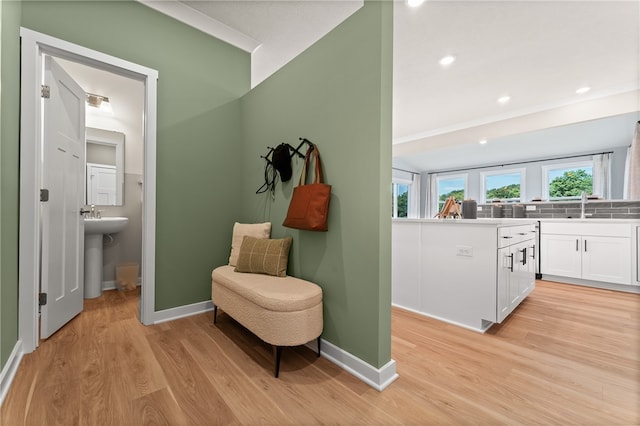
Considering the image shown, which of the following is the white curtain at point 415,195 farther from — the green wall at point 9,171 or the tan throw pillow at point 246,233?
the green wall at point 9,171

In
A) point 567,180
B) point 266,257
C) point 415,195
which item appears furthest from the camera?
point 415,195

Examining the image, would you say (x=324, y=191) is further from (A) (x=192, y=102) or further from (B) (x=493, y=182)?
(B) (x=493, y=182)

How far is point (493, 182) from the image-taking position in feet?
21.8

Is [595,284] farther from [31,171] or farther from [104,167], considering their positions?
[104,167]

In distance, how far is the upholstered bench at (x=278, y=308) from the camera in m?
1.49

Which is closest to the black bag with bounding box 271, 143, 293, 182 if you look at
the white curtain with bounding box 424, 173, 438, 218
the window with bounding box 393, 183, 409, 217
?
the window with bounding box 393, 183, 409, 217

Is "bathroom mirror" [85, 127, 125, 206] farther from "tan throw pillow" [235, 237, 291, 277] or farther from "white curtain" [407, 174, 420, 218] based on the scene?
"white curtain" [407, 174, 420, 218]

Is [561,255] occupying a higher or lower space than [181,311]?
higher

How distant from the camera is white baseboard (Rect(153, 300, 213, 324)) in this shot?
7.30 ft

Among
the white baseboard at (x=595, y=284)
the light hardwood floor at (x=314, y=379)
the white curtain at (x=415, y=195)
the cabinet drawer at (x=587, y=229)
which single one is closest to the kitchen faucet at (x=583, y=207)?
the cabinet drawer at (x=587, y=229)

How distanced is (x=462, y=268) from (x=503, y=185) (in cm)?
553

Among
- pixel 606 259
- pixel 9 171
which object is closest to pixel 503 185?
pixel 606 259

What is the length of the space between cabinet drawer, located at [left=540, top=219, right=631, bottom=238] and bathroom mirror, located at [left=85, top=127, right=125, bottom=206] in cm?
600

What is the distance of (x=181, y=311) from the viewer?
2.34 metres
